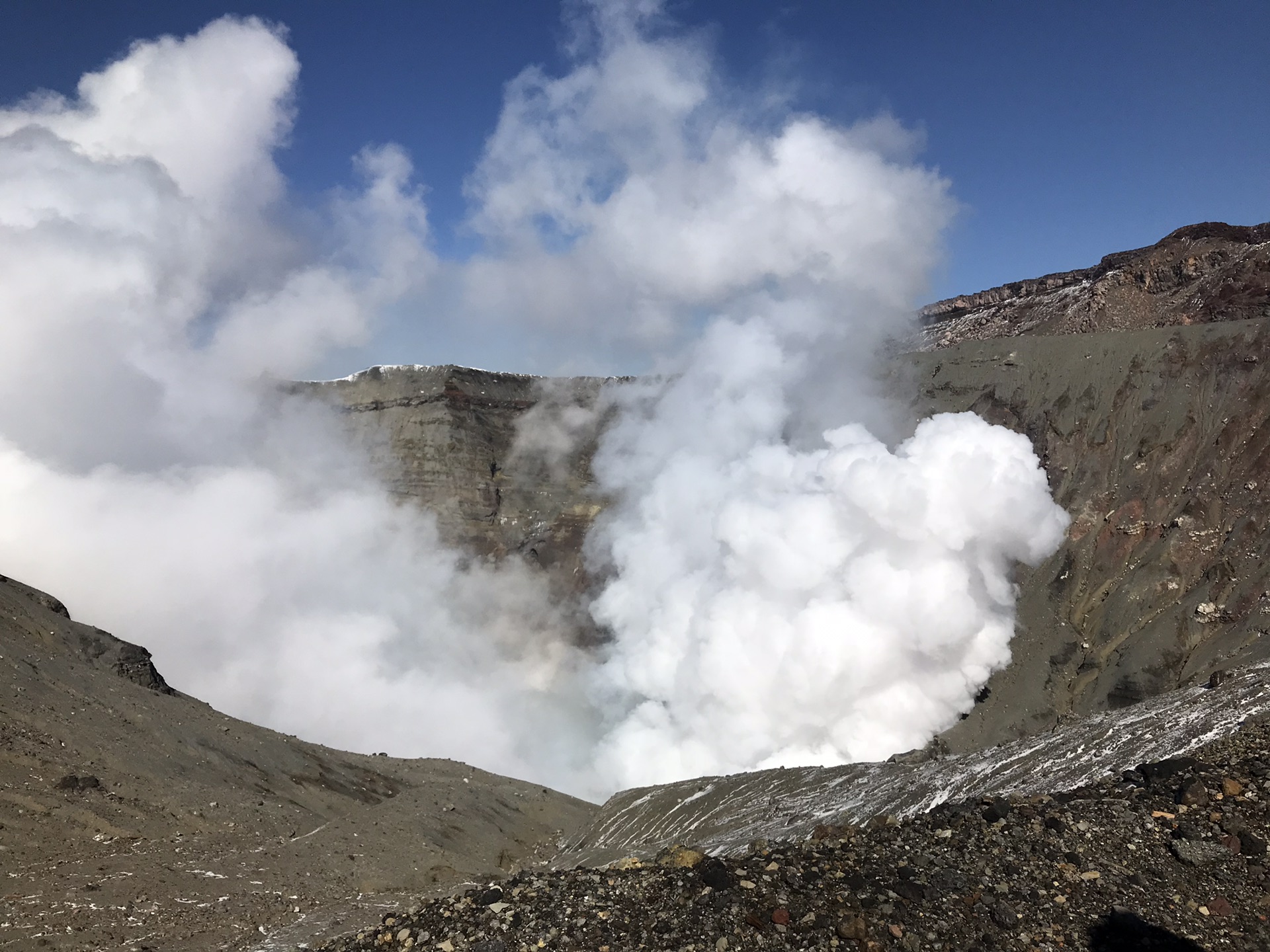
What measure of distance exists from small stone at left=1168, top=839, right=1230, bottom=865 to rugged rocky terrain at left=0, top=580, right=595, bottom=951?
1373 centimetres

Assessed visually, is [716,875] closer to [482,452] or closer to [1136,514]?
[1136,514]

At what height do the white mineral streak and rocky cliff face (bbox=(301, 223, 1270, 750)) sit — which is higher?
rocky cliff face (bbox=(301, 223, 1270, 750))

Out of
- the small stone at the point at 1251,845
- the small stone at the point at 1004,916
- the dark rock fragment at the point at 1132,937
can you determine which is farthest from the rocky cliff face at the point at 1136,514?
the small stone at the point at 1004,916

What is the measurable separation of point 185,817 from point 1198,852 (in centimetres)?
Answer: 2609

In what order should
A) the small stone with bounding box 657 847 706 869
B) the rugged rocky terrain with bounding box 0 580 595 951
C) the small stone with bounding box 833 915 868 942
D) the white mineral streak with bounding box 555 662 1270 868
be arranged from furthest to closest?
the white mineral streak with bounding box 555 662 1270 868 → the rugged rocky terrain with bounding box 0 580 595 951 → the small stone with bounding box 657 847 706 869 → the small stone with bounding box 833 915 868 942

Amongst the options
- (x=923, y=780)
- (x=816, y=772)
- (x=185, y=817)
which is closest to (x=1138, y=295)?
(x=816, y=772)

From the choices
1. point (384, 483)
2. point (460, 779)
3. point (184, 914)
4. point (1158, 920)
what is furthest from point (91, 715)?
point (384, 483)

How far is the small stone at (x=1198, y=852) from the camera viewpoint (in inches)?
400

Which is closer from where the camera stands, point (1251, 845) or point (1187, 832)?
point (1251, 845)

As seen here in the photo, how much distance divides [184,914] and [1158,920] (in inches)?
671

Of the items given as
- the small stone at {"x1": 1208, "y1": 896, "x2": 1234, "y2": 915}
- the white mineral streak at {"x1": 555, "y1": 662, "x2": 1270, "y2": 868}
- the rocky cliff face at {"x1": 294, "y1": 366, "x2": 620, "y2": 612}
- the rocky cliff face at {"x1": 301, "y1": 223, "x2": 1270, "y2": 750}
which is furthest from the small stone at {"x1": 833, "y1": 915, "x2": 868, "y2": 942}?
the rocky cliff face at {"x1": 294, "y1": 366, "x2": 620, "y2": 612}

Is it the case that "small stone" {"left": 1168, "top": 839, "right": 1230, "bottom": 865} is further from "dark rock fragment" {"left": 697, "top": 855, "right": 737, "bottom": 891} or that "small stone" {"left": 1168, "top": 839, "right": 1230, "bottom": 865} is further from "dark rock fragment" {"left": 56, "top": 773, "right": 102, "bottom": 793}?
"dark rock fragment" {"left": 56, "top": 773, "right": 102, "bottom": 793}

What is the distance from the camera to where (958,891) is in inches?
400

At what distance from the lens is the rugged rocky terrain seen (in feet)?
60.7
